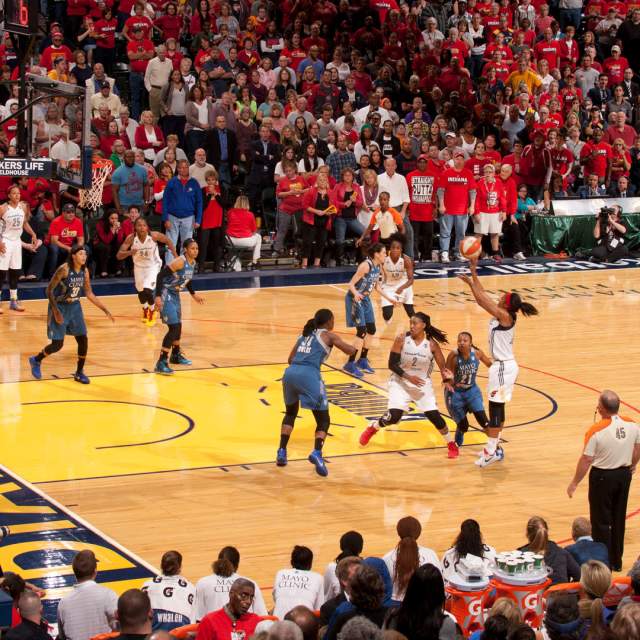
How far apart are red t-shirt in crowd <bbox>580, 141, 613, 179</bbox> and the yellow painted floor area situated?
11647mm

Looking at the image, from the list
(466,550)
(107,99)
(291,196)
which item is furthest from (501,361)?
(107,99)

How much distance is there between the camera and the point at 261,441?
15039mm

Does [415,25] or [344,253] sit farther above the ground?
[415,25]

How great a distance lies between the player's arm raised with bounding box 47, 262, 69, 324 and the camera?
1686 cm

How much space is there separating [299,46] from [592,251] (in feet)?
24.1

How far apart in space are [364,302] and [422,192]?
7853 mm

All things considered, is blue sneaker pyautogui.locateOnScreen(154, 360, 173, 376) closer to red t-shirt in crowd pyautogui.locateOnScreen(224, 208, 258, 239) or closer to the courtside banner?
the courtside banner

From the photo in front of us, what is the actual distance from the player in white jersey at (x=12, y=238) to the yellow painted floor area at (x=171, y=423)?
173 inches

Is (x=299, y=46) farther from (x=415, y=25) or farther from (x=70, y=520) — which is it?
(x=70, y=520)

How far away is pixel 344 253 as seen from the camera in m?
25.7

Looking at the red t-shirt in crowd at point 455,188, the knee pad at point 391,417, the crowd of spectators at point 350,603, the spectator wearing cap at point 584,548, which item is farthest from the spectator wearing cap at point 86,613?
the red t-shirt in crowd at point 455,188

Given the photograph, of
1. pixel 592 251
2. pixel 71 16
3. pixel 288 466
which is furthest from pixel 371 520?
pixel 71 16

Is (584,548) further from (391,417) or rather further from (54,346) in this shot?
(54,346)

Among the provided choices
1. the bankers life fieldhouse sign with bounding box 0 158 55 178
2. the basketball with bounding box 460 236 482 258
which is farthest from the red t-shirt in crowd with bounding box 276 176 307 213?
the bankers life fieldhouse sign with bounding box 0 158 55 178
